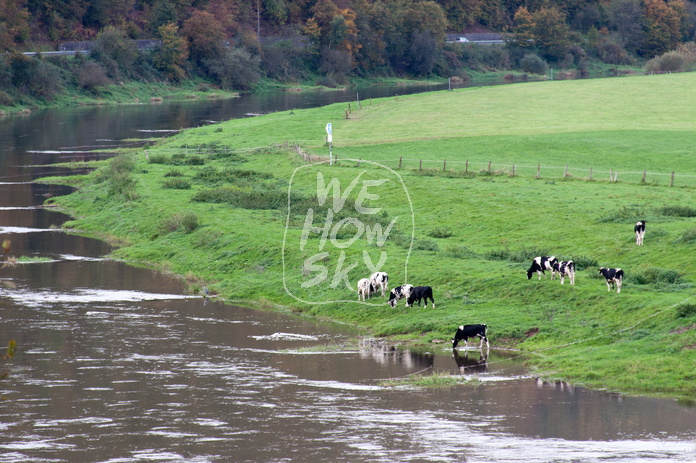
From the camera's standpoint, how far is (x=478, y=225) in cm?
4266

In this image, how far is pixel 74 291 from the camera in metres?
37.7

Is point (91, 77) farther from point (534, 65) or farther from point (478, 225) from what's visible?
point (478, 225)

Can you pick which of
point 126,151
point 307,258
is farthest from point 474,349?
point 126,151

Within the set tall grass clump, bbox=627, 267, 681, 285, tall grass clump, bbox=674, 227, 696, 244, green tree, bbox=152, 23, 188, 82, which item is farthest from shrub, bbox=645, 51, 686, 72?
tall grass clump, bbox=627, 267, 681, 285

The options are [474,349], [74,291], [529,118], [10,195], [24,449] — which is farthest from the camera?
[529,118]

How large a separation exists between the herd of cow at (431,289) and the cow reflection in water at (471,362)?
17.0 inches

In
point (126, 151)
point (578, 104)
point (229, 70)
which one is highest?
point (229, 70)

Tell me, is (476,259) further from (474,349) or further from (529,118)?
(529,118)

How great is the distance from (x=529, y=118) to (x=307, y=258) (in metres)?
60.1

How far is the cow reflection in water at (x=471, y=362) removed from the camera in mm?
25406

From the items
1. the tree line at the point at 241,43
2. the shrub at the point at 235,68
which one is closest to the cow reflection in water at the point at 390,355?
the tree line at the point at 241,43

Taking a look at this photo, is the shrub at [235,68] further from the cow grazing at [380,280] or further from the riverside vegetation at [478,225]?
the cow grazing at [380,280]

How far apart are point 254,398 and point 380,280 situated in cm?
1064

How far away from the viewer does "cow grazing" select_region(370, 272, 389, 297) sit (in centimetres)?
3297
